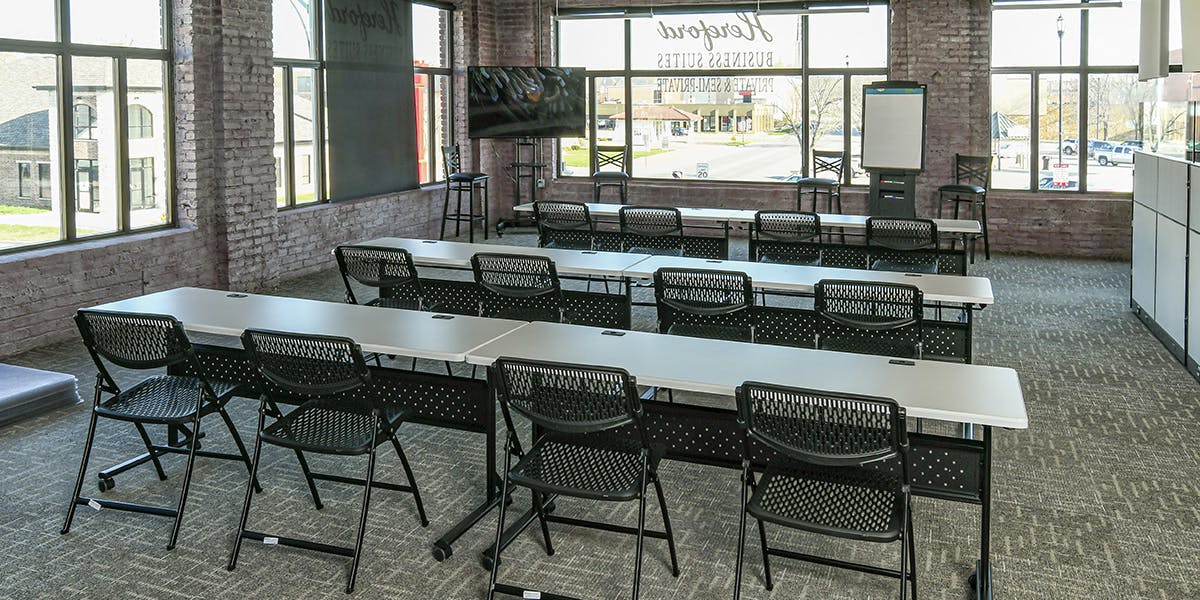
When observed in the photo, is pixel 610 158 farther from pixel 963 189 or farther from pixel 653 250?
pixel 653 250

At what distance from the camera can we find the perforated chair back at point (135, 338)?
4.26 m

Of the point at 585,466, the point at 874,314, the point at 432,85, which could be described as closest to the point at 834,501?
the point at 585,466

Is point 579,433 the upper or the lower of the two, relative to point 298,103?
lower

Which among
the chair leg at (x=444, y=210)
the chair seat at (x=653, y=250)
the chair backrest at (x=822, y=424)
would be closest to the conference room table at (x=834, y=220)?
the chair seat at (x=653, y=250)

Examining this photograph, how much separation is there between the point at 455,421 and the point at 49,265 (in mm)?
4436

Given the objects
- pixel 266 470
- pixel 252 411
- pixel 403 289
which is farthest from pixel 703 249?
pixel 266 470

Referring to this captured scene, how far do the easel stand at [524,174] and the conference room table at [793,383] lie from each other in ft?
29.9

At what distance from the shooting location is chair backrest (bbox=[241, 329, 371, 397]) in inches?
155

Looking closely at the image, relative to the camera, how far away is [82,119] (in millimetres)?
8102

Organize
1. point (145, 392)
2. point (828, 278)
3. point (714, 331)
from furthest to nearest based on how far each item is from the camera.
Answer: point (714, 331) → point (828, 278) → point (145, 392)

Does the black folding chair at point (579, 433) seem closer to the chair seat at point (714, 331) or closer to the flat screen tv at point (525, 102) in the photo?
the chair seat at point (714, 331)

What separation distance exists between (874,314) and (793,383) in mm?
1863

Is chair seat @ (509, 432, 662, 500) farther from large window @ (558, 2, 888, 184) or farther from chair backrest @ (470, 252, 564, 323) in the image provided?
large window @ (558, 2, 888, 184)

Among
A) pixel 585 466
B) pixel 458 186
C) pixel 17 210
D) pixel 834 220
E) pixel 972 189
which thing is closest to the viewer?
pixel 585 466
